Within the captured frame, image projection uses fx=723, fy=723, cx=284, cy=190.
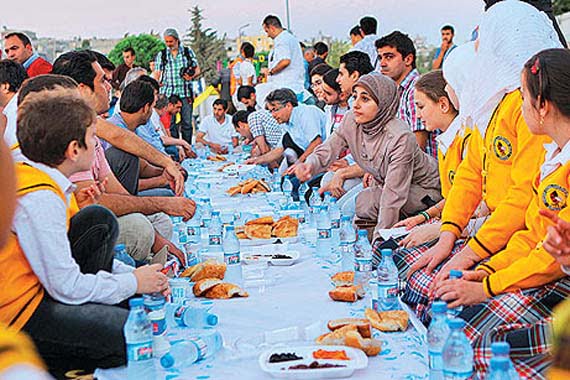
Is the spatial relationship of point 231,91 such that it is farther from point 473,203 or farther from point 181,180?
point 473,203

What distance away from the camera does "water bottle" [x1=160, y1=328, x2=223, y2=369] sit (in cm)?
233

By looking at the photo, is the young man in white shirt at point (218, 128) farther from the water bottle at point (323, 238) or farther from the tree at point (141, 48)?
the water bottle at point (323, 238)

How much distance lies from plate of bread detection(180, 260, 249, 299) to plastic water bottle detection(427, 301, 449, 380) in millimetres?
1083

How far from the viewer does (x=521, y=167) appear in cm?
280

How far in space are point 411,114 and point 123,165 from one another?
1845 millimetres

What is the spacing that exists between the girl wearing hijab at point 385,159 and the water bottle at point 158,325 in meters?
1.79

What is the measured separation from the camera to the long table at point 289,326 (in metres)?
2.28

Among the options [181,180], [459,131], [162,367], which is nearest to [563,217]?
[459,131]

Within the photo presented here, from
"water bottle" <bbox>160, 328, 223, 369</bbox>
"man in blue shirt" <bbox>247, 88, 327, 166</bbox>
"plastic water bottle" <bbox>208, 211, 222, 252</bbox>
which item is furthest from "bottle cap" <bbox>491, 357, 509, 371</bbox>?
"man in blue shirt" <bbox>247, 88, 327, 166</bbox>

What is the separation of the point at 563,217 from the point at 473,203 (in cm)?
84

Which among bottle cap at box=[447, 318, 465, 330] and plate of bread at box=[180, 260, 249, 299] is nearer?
bottle cap at box=[447, 318, 465, 330]

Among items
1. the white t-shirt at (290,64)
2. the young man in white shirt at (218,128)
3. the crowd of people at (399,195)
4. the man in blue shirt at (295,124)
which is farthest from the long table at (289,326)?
the young man in white shirt at (218,128)

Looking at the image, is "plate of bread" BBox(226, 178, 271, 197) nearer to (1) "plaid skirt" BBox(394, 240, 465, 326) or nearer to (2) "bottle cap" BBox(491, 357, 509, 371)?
(1) "plaid skirt" BBox(394, 240, 465, 326)

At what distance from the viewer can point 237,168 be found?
22.9 ft
